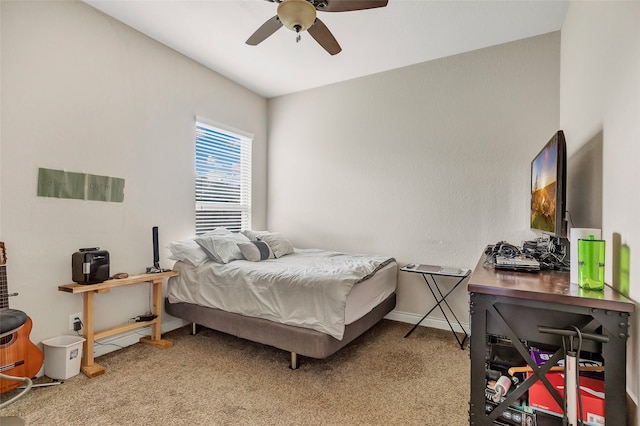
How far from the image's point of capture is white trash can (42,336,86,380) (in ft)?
Answer: 7.25

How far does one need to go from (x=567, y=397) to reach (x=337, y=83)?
146 inches

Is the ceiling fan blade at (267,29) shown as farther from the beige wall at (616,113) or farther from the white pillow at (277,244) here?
the white pillow at (277,244)

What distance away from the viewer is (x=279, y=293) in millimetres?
2502

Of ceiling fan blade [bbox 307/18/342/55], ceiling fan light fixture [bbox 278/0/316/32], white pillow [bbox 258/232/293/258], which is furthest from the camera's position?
white pillow [bbox 258/232/293/258]

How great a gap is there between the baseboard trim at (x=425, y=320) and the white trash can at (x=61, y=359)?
2823 mm

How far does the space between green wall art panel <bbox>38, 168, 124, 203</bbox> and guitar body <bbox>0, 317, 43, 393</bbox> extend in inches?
37.0

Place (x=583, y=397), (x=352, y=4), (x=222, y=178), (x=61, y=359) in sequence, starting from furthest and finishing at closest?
(x=222, y=178), (x=61, y=359), (x=352, y=4), (x=583, y=397)

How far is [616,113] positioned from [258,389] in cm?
246

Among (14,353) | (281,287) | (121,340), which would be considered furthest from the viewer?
(121,340)

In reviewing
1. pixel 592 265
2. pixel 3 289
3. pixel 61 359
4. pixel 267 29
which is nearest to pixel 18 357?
pixel 61 359

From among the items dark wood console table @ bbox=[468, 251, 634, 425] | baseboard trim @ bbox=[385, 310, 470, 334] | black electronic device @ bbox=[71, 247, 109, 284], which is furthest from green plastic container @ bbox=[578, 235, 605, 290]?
black electronic device @ bbox=[71, 247, 109, 284]

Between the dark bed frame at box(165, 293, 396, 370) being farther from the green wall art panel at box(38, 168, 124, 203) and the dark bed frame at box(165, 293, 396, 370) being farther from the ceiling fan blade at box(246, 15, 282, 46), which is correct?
the ceiling fan blade at box(246, 15, 282, 46)

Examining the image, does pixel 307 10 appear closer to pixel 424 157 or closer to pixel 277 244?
pixel 424 157

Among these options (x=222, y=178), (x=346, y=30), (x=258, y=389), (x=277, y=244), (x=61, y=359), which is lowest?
(x=258, y=389)
